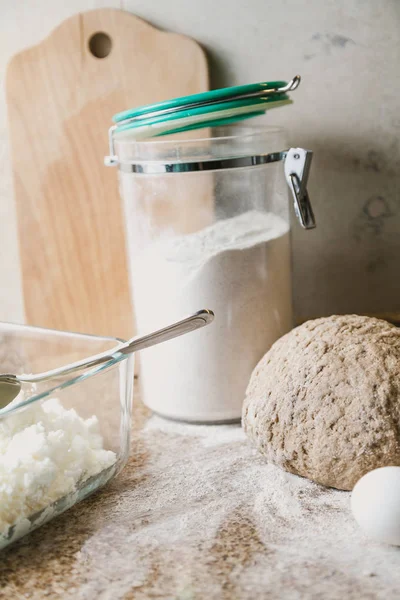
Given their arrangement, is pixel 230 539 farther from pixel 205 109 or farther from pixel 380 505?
pixel 205 109

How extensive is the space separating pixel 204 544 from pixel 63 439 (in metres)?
0.17

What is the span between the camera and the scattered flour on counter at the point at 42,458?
2.05 feet

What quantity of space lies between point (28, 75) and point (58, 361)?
425mm

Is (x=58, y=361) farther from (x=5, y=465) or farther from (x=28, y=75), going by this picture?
(x=28, y=75)

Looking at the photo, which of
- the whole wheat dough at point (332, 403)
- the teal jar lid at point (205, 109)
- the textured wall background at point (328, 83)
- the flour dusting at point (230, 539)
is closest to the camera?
the flour dusting at point (230, 539)

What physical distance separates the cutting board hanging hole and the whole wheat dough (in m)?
0.50

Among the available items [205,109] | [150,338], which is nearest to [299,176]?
[205,109]

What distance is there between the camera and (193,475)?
0.78 meters

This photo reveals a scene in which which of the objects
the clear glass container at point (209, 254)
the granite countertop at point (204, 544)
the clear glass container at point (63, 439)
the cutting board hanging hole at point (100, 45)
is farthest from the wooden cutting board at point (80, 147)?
the granite countertop at point (204, 544)

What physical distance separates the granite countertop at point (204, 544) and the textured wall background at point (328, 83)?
38 centimetres

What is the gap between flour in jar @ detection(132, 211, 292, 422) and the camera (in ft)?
2.78

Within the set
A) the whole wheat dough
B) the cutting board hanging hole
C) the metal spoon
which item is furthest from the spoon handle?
the cutting board hanging hole

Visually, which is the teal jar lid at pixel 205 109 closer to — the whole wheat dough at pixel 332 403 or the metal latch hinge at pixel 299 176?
the metal latch hinge at pixel 299 176

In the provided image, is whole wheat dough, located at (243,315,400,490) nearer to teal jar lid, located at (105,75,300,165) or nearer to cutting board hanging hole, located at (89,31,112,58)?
teal jar lid, located at (105,75,300,165)
